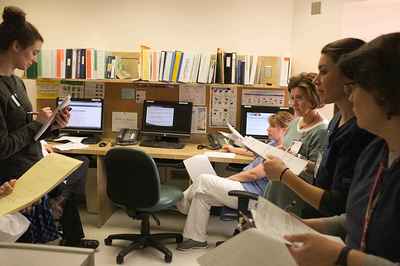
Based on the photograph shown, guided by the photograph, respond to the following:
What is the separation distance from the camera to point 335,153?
1421mm

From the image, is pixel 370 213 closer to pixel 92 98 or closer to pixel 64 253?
pixel 64 253

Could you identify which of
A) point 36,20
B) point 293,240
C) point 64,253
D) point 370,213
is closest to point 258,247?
point 293,240

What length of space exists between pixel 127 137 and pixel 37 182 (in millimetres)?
2139

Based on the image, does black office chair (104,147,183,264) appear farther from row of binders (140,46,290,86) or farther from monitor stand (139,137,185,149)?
row of binders (140,46,290,86)

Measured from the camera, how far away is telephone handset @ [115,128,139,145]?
148 inches

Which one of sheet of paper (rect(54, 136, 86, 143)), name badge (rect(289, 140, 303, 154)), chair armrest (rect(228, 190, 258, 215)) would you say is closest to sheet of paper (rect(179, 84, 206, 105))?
sheet of paper (rect(54, 136, 86, 143))

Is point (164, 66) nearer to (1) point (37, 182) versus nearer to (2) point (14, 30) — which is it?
(2) point (14, 30)

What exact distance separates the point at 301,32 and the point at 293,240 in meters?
3.09

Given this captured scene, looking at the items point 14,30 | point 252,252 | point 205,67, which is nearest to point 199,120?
point 205,67

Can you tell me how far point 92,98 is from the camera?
4023 millimetres

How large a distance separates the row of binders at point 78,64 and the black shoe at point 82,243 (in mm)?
1549

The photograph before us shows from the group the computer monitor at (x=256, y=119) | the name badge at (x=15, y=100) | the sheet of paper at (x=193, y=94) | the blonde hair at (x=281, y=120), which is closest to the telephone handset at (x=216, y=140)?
the computer monitor at (x=256, y=119)

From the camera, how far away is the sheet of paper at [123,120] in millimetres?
4070

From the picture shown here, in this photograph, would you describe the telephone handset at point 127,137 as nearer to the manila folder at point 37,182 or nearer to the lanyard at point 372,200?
the manila folder at point 37,182
